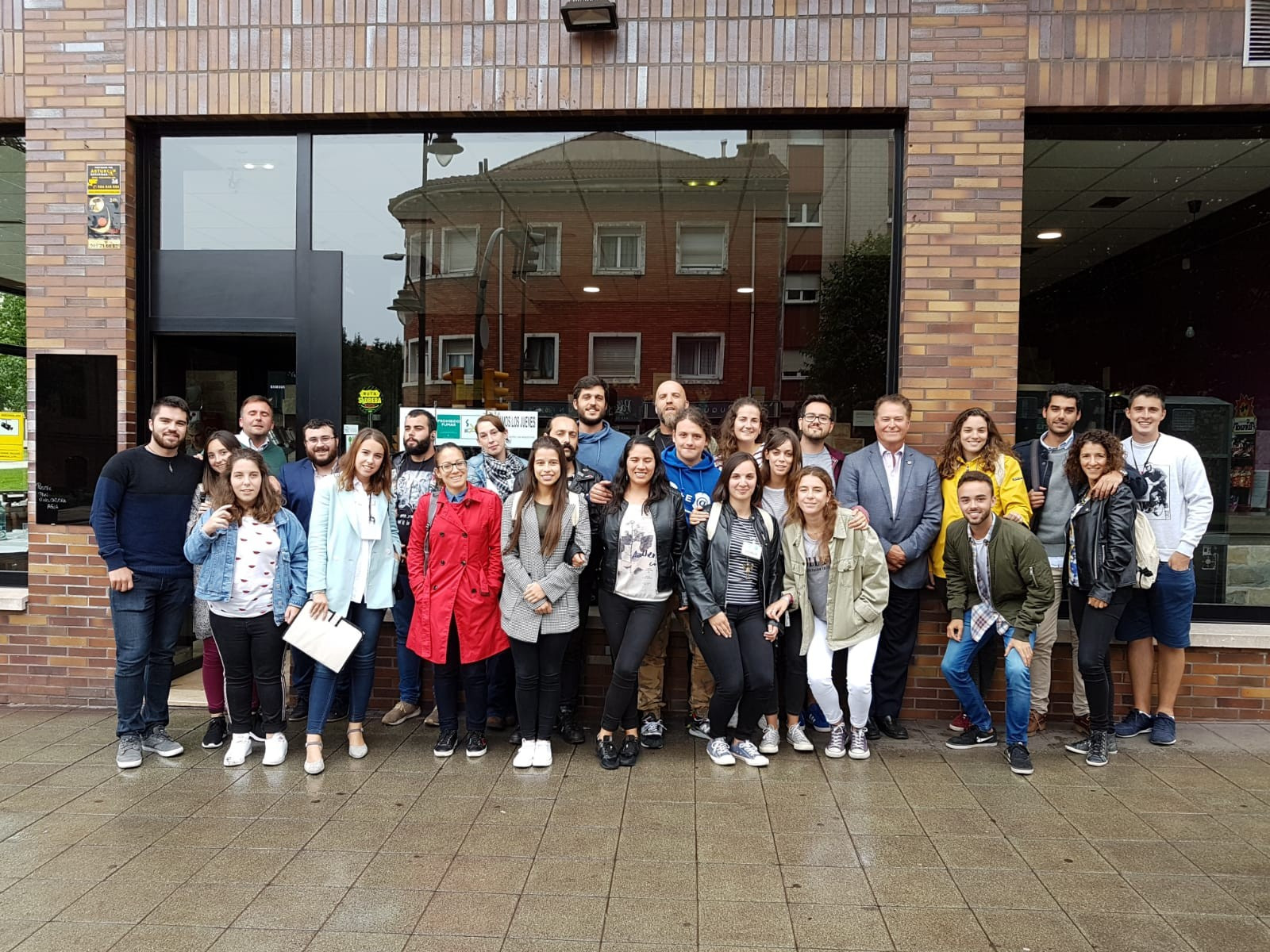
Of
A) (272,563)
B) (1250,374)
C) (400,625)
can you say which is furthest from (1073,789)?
(272,563)

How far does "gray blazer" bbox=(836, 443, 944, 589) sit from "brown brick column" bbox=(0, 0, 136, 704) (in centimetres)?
490

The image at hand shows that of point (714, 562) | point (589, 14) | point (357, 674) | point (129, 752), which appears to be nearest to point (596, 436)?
point (714, 562)

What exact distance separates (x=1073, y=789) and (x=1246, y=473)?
309cm

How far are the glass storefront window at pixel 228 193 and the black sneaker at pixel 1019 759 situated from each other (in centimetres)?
566

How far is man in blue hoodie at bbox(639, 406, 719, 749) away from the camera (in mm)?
5168

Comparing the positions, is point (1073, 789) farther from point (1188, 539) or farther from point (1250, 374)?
point (1250, 374)

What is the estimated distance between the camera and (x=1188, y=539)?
5.38m

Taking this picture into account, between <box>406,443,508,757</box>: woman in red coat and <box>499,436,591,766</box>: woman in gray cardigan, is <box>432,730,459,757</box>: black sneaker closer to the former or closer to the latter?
<box>406,443,508,757</box>: woman in red coat

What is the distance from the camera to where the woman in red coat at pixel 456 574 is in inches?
194

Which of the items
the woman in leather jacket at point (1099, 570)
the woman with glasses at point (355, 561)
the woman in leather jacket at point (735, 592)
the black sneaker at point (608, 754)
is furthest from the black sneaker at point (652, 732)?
the woman in leather jacket at point (1099, 570)

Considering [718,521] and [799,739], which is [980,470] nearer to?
[718,521]

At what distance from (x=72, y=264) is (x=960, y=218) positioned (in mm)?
5868

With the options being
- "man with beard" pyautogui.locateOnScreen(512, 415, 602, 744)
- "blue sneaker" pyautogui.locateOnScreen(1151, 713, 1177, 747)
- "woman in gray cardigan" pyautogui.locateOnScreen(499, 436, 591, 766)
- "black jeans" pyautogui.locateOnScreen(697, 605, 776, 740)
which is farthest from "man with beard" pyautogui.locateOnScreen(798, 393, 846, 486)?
"blue sneaker" pyautogui.locateOnScreen(1151, 713, 1177, 747)

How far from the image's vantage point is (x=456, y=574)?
493 cm
